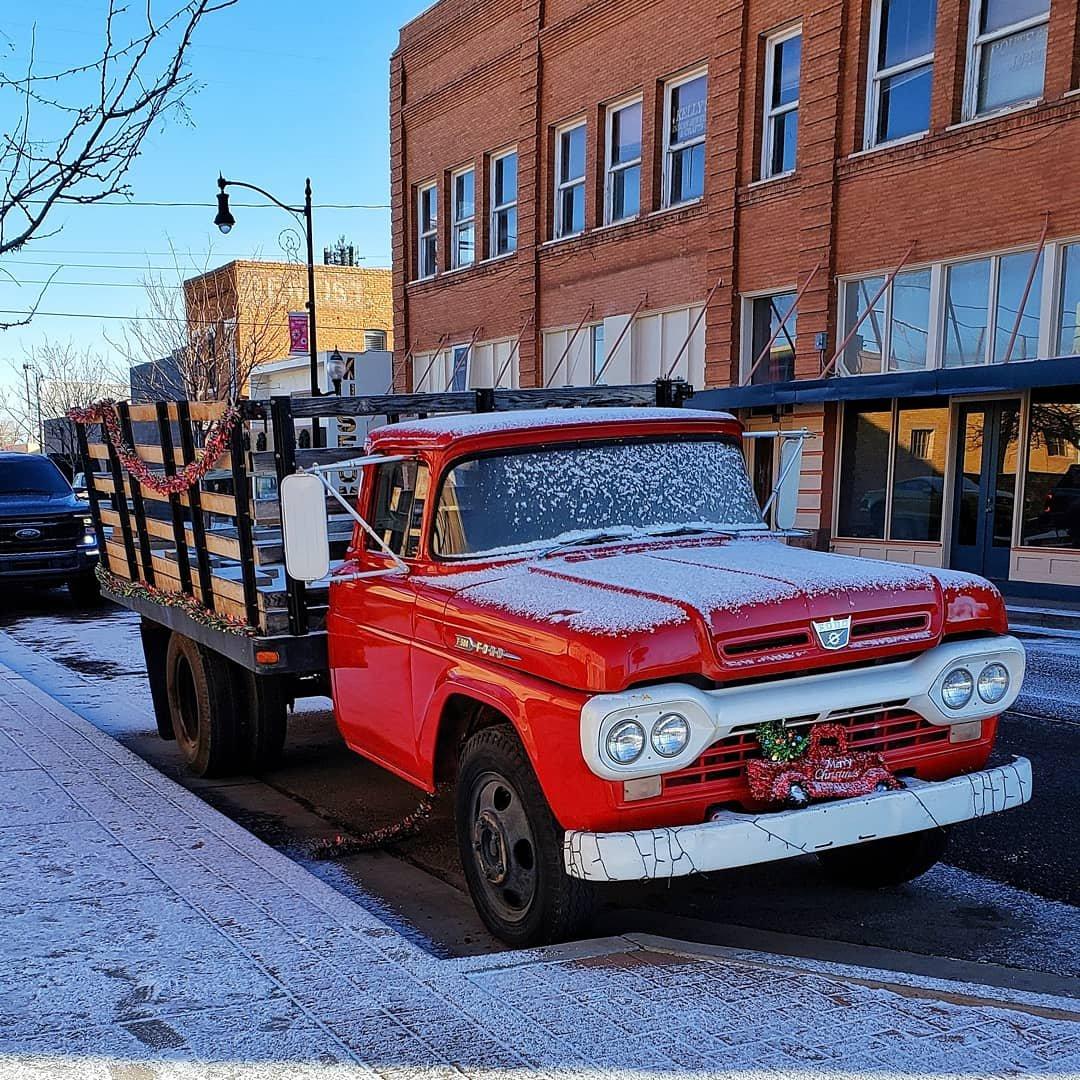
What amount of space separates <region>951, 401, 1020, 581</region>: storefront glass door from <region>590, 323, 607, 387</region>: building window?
822cm

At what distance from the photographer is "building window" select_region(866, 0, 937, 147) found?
15898mm

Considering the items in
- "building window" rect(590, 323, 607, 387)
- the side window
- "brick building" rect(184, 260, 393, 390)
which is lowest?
the side window

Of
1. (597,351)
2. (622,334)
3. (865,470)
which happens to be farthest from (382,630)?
(597,351)

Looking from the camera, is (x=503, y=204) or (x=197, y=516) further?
(x=503, y=204)

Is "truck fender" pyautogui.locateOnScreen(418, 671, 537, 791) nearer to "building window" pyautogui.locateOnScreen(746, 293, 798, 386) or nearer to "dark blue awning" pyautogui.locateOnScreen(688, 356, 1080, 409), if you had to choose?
"dark blue awning" pyautogui.locateOnScreen(688, 356, 1080, 409)

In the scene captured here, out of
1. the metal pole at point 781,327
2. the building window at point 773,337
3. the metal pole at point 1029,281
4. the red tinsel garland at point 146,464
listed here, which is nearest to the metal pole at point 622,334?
the building window at point 773,337

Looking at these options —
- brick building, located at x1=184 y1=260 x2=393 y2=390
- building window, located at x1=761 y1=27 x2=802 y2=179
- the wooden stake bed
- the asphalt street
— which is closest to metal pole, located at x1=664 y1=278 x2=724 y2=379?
building window, located at x1=761 y1=27 x2=802 y2=179

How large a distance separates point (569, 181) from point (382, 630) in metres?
20.0

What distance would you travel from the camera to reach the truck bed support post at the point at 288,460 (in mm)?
5543

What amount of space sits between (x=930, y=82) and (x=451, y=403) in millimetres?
12321

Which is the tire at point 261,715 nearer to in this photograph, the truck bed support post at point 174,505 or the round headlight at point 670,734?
the truck bed support post at point 174,505

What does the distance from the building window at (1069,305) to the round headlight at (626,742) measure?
12.7 meters

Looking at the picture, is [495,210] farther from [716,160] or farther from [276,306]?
[276,306]

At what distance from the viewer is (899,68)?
16.2 m
